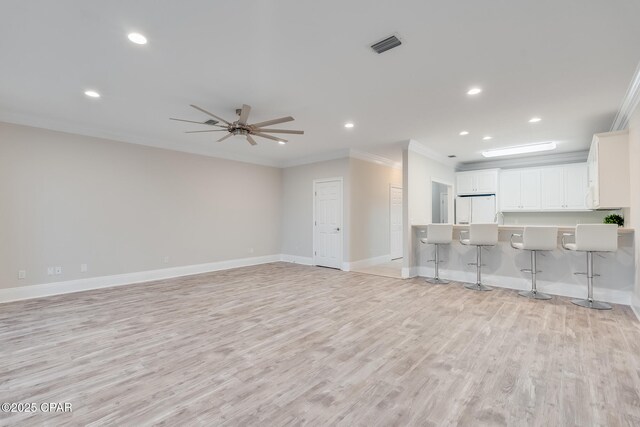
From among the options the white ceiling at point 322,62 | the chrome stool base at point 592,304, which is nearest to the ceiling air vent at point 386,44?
the white ceiling at point 322,62

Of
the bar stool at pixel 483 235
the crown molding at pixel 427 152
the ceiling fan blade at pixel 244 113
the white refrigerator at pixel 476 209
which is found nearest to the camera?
the ceiling fan blade at pixel 244 113

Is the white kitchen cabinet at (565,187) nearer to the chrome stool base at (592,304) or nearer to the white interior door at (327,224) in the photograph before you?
the chrome stool base at (592,304)

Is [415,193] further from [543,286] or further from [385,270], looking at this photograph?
[543,286]

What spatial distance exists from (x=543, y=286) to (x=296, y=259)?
5228mm

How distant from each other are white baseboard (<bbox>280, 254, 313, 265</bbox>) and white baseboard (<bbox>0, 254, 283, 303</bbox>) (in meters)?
1.02

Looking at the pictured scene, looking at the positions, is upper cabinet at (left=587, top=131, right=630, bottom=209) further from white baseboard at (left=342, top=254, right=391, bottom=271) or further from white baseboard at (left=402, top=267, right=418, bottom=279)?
white baseboard at (left=342, top=254, right=391, bottom=271)

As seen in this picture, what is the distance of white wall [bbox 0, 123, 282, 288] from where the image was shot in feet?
14.4

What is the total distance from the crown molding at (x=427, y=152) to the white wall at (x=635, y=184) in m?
3.04

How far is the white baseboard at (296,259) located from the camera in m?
7.53

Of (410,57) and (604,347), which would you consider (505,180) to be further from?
(410,57)

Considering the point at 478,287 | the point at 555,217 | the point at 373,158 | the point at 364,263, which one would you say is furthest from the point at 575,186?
the point at 364,263

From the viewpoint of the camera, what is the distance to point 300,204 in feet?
25.4

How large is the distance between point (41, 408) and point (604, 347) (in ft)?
15.0

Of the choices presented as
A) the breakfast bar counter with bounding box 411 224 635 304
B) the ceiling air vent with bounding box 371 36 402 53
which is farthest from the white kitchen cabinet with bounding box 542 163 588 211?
the ceiling air vent with bounding box 371 36 402 53
